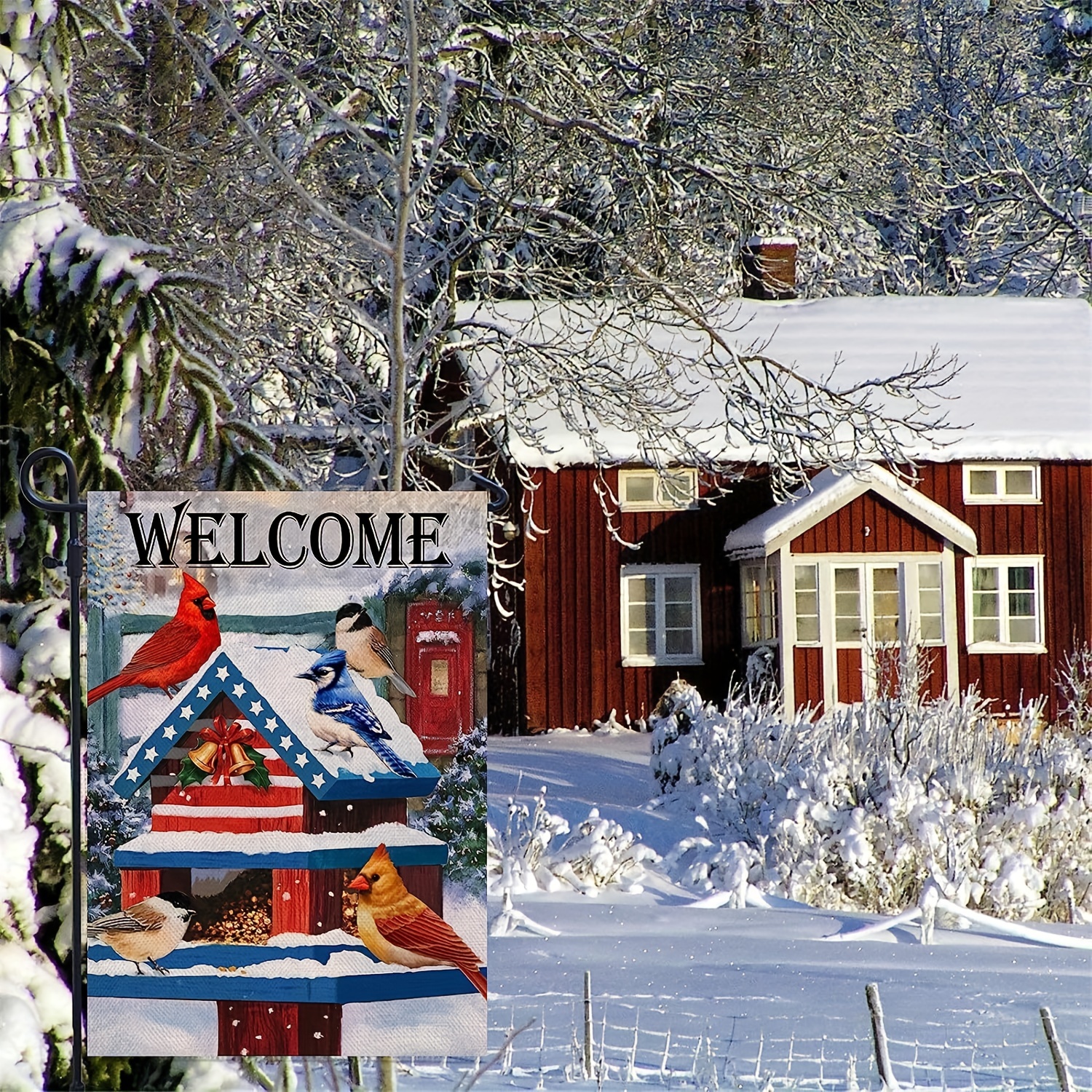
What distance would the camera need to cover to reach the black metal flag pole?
4.30m

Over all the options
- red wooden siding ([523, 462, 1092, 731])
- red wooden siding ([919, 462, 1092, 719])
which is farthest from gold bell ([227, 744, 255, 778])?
red wooden siding ([919, 462, 1092, 719])

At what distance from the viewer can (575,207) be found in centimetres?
2170

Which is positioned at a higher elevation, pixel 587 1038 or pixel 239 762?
pixel 239 762

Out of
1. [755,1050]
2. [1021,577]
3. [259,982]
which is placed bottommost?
[755,1050]

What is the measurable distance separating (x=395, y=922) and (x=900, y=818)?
6.27 m

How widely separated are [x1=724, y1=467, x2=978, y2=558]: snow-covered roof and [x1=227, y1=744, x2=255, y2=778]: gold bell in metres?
14.7

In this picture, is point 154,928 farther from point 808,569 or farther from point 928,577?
point 928,577

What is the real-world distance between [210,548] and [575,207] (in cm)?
1796

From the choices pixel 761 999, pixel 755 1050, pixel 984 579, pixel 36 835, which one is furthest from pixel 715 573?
pixel 36 835

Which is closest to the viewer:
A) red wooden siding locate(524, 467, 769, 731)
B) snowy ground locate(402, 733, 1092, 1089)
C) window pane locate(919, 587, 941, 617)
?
snowy ground locate(402, 733, 1092, 1089)

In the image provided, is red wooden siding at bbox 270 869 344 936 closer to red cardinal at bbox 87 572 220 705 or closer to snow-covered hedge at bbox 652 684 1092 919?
red cardinal at bbox 87 572 220 705

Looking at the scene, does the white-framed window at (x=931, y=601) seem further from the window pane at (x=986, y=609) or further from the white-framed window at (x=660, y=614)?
the white-framed window at (x=660, y=614)

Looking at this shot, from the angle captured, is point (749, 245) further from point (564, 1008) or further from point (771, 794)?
point (564, 1008)

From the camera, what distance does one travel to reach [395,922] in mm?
4352
